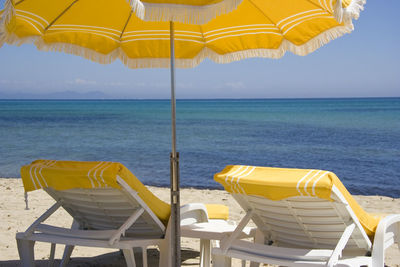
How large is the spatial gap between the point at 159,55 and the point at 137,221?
1.69 meters

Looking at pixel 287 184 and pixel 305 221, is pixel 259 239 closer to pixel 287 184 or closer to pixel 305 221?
pixel 305 221

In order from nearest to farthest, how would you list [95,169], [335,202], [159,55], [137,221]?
[335,202], [95,169], [137,221], [159,55]

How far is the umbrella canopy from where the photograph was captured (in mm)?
3615

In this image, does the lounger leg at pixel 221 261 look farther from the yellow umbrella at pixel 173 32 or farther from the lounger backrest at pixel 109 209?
the lounger backrest at pixel 109 209

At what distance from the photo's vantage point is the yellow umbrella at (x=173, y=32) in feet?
11.3

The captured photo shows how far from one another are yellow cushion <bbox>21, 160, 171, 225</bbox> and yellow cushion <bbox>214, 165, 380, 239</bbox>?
555 mm

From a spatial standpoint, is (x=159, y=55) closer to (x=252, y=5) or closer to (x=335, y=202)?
(x=252, y=5)

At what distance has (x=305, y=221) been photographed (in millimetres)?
3127

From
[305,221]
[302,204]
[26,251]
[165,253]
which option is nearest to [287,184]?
[302,204]

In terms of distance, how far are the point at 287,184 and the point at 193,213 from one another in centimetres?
128

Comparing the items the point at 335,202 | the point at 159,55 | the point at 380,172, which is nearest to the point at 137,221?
the point at 335,202

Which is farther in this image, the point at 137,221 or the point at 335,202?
the point at 137,221

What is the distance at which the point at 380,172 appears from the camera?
12.5m

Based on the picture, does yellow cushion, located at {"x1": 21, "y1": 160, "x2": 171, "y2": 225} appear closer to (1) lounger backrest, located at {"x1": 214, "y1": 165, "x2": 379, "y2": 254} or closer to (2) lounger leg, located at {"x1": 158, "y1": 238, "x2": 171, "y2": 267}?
(2) lounger leg, located at {"x1": 158, "y1": 238, "x2": 171, "y2": 267}
